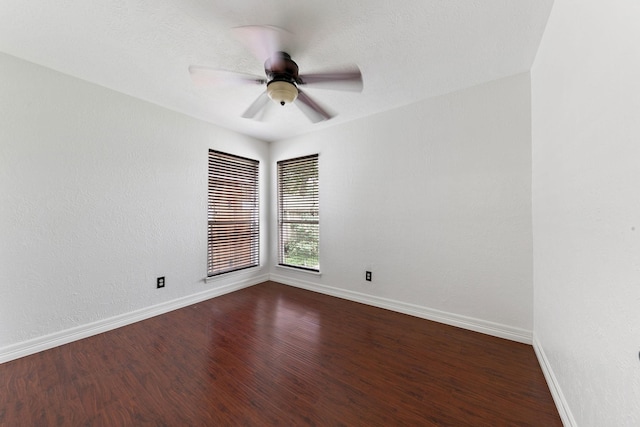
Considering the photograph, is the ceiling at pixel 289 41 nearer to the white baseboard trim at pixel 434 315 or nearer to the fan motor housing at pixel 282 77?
the fan motor housing at pixel 282 77

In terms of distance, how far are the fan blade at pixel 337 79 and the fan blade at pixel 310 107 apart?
148mm

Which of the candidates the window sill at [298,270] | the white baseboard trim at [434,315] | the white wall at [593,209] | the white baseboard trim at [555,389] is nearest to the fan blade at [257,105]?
the white wall at [593,209]

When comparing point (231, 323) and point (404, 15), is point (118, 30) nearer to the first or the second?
point (404, 15)

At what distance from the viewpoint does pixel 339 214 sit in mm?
3205

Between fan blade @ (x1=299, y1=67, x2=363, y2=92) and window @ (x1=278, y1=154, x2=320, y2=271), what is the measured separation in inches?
67.5

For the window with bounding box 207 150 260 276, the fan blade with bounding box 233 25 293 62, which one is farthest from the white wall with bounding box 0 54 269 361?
the fan blade with bounding box 233 25 293 62

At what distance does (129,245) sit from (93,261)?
300 mm

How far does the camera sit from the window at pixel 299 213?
349 cm

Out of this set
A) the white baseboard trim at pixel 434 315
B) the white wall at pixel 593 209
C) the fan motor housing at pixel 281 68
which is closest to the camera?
the white wall at pixel 593 209

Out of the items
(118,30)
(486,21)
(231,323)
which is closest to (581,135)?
(486,21)

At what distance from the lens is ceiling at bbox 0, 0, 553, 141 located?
1.42m

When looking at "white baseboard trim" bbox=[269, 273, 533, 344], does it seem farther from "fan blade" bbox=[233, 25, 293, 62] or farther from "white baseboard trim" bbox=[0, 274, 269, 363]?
"fan blade" bbox=[233, 25, 293, 62]

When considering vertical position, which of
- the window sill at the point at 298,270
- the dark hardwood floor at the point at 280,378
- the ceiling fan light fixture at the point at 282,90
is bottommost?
the dark hardwood floor at the point at 280,378

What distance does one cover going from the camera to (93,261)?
87.4 inches
